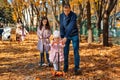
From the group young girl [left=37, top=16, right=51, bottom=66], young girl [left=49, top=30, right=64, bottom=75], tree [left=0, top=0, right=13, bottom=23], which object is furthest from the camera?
tree [left=0, top=0, right=13, bottom=23]

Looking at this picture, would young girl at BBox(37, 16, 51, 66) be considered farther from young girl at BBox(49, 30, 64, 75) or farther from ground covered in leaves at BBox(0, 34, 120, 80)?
young girl at BBox(49, 30, 64, 75)

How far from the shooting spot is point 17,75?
33.8ft

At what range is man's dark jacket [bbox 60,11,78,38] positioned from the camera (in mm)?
9703

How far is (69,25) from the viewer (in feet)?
31.9

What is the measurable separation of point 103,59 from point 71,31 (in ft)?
12.6

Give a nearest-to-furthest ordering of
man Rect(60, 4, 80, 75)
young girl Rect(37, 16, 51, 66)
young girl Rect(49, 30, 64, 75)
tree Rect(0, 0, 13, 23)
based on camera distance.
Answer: man Rect(60, 4, 80, 75)
young girl Rect(49, 30, 64, 75)
young girl Rect(37, 16, 51, 66)
tree Rect(0, 0, 13, 23)

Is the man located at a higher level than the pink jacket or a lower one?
higher

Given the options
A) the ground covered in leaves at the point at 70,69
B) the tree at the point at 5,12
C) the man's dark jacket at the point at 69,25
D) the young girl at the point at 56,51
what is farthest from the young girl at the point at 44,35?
the tree at the point at 5,12

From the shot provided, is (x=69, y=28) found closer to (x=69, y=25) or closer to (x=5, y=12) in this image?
(x=69, y=25)

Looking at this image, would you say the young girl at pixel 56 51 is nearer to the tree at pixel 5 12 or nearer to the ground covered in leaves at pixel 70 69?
the ground covered in leaves at pixel 70 69

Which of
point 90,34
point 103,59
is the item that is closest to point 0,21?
point 90,34

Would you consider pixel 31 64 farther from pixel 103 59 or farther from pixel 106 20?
pixel 106 20

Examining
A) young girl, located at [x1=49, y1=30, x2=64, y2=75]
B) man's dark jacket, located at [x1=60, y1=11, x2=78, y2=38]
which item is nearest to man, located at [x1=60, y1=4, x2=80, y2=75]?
man's dark jacket, located at [x1=60, y1=11, x2=78, y2=38]

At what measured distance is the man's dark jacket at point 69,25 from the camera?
970 centimetres
